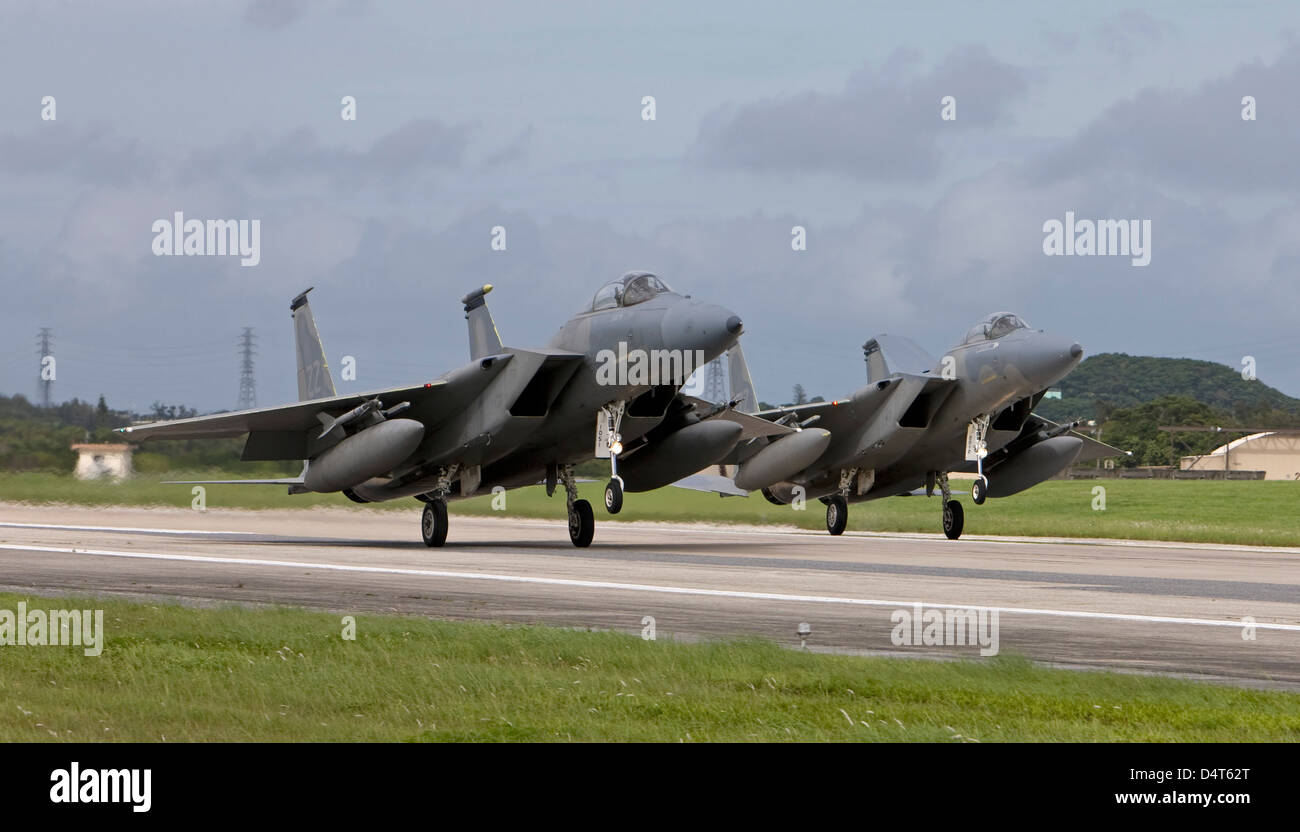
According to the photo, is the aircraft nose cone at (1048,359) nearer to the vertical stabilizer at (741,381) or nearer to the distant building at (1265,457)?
the vertical stabilizer at (741,381)

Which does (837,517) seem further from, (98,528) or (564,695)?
(564,695)

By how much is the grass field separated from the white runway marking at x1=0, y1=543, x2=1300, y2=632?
972cm

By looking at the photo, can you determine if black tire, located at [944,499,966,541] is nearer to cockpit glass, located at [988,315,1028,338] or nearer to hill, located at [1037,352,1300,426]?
cockpit glass, located at [988,315,1028,338]

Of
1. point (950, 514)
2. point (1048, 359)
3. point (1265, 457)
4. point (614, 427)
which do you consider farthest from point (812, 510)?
point (1265, 457)

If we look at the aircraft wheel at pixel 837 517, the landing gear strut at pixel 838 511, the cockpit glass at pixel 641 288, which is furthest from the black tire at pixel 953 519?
the cockpit glass at pixel 641 288

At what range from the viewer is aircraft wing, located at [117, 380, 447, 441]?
910 inches

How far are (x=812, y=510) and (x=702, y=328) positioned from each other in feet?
54.2

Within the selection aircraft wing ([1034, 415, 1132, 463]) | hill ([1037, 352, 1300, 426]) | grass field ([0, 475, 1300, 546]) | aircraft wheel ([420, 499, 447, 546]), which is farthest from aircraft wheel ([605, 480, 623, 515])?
hill ([1037, 352, 1300, 426])

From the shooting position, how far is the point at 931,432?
29.2 metres

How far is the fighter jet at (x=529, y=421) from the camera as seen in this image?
21.5m

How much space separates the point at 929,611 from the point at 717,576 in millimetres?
4803
